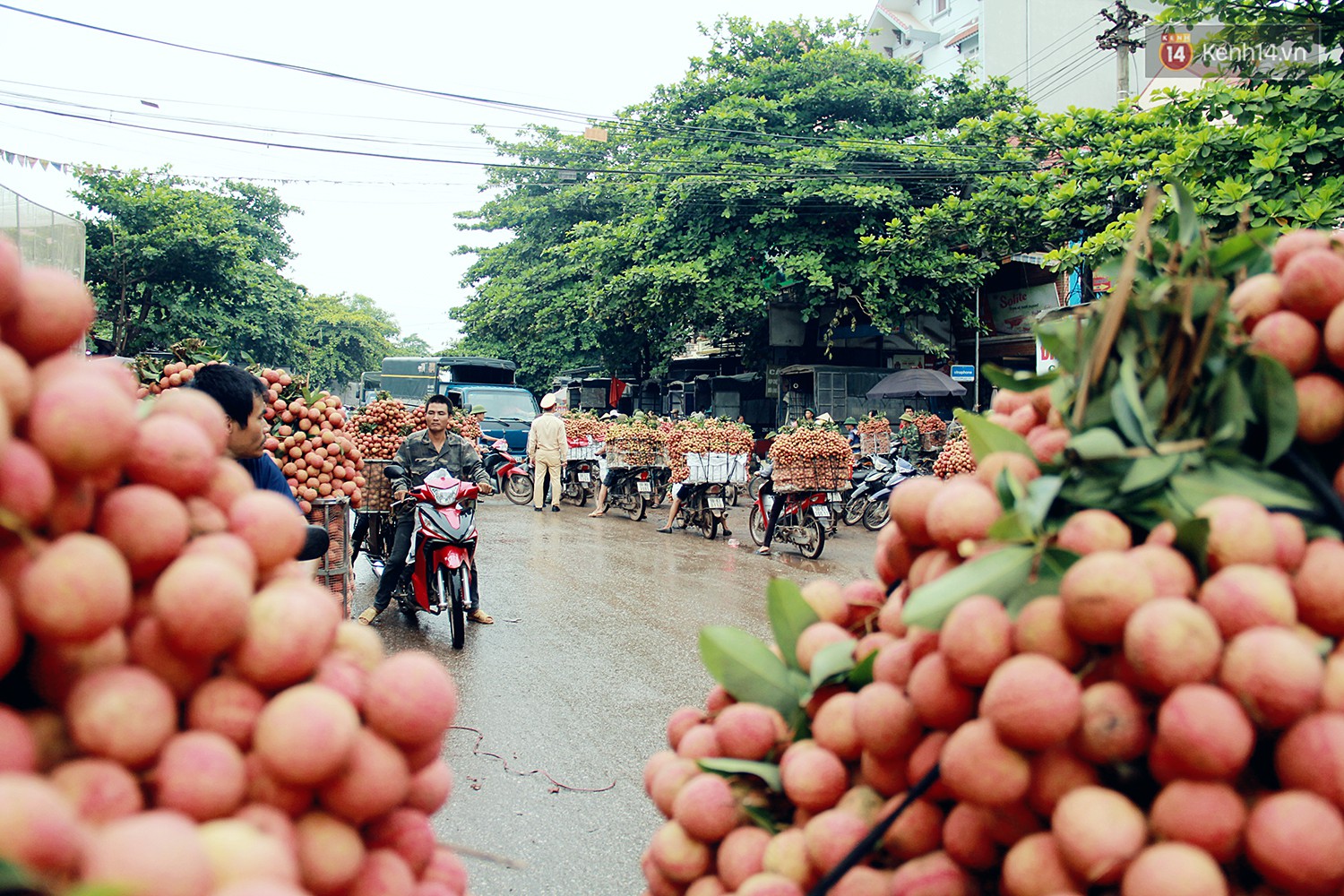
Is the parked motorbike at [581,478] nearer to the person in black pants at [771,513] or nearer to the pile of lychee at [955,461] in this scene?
the person in black pants at [771,513]

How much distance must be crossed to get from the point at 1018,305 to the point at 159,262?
72.7 feet

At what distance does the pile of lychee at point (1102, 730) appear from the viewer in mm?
1019

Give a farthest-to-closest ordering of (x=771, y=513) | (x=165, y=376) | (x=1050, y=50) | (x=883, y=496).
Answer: (x=1050, y=50), (x=883, y=496), (x=771, y=513), (x=165, y=376)

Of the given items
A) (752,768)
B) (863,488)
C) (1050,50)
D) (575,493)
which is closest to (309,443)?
(752,768)

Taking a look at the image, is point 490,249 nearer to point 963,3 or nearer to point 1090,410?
point 963,3

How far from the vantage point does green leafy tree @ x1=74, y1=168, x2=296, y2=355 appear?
23.8 meters

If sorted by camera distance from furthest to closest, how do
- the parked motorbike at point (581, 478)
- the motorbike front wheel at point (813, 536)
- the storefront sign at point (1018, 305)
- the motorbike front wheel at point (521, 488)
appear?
the storefront sign at point (1018, 305) < the parked motorbike at point (581, 478) < the motorbike front wheel at point (521, 488) < the motorbike front wheel at point (813, 536)

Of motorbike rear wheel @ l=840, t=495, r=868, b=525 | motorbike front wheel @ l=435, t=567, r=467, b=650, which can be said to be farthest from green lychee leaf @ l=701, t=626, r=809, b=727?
motorbike rear wheel @ l=840, t=495, r=868, b=525

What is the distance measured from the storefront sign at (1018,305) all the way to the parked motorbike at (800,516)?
37.4 feet

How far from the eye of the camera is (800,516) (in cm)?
1030

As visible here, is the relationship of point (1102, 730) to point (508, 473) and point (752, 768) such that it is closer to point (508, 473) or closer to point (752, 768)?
point (752, 768)

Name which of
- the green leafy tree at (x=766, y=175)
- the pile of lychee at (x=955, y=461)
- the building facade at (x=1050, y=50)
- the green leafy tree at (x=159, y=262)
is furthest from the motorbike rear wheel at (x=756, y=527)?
the building facade at (x=1050, y=50)

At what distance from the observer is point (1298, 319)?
4.32ft

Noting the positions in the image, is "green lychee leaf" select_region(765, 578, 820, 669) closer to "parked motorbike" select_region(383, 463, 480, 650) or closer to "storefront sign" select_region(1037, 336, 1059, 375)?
"storefront sign" select_region(1037, 336, 1059, 375)
